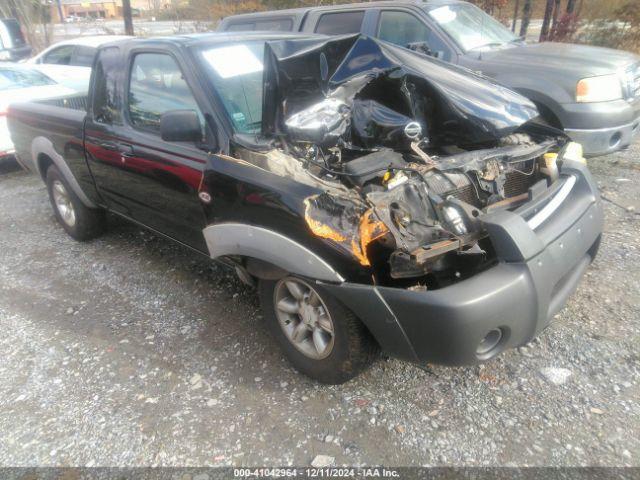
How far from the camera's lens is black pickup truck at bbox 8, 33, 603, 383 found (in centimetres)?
207

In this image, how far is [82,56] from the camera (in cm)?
927

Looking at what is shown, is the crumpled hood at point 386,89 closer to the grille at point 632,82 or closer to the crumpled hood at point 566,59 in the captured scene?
the crumpled hood at point 566,59

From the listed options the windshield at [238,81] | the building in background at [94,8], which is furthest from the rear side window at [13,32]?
the building in background at [94,8]

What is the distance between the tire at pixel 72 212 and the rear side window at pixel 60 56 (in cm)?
612

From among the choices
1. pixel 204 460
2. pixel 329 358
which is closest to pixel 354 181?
pixel 329 358

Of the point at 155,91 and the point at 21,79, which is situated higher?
the point at 155,91

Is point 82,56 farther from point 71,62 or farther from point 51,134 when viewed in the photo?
point 51,134

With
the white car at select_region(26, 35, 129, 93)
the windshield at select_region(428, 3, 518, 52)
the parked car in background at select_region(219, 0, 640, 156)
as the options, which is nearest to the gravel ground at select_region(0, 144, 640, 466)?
the parked car in background at select_region(219, 0, 640, 156)

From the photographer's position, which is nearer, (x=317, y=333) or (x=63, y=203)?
(x=317, y=333)

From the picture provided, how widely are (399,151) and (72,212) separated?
347 centimetres

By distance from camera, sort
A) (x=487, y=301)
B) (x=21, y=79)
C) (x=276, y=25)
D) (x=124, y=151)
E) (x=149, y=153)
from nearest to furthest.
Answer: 1. (x=487, y=301)
2. (x=149, y=153)
3. (x=124, y=151)
4. (x=276, y=25)
5. (x=21, y=79)

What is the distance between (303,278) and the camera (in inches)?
92.7

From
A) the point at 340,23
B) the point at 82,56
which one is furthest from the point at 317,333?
the point at 82,56

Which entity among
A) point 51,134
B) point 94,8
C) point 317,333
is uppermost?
point 51,134
